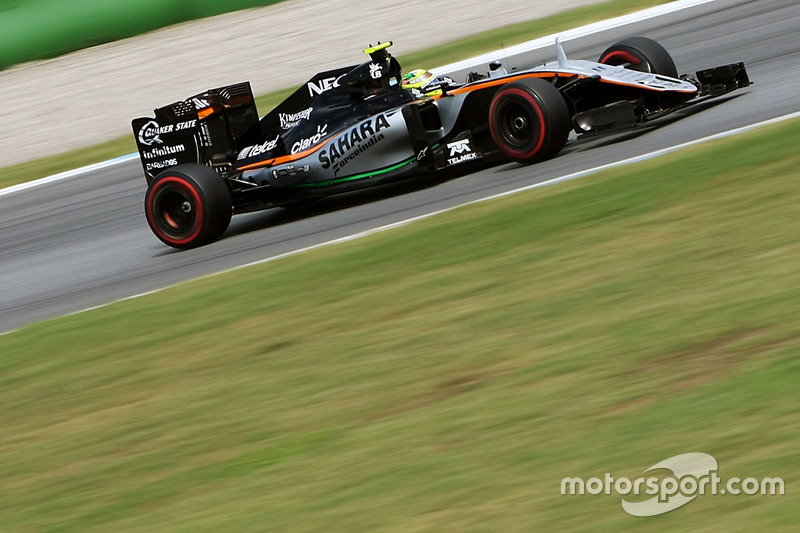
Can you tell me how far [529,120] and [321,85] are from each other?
6.64 ft

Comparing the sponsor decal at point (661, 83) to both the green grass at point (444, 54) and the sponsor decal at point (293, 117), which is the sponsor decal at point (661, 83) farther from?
the green grass at point (444, 54)

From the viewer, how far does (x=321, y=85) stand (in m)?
9.41

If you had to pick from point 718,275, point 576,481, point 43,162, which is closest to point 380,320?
point 718,275

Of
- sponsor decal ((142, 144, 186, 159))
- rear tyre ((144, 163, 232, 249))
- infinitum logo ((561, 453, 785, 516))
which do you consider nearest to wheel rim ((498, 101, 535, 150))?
rear tyre ((144, 163, 232, 249))

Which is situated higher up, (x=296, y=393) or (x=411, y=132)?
(x=411, y=132)

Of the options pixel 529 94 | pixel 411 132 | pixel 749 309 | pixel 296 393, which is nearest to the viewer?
pixel 749 309

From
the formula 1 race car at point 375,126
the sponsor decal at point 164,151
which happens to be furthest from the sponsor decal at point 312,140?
the sponsor decal at point 164,151

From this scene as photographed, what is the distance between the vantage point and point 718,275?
5387mm

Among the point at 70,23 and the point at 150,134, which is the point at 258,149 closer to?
the point at 150,134

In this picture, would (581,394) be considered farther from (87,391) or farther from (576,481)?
(87,391)

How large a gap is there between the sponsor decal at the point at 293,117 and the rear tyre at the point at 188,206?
2.64ft

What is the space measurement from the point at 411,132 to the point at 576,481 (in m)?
5.16

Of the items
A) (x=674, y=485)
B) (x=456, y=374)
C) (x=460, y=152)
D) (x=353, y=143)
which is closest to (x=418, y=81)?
(x=353, y=143)

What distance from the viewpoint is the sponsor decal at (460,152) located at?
→ 8.65 metres
